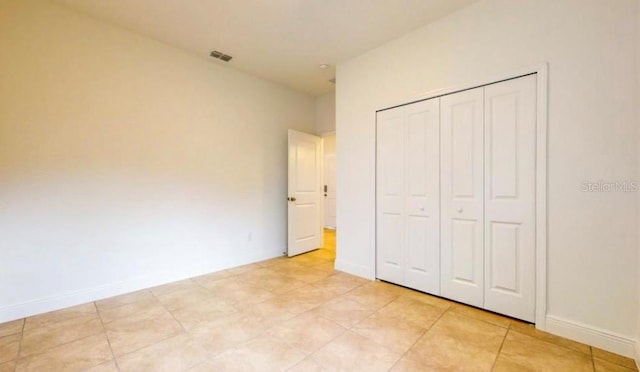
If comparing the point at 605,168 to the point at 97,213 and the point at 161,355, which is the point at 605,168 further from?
the point at 97,213

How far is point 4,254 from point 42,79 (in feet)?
5.36

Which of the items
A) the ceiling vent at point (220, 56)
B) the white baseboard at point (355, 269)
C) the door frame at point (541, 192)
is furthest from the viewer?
the ceiling vent at point (220, 56)

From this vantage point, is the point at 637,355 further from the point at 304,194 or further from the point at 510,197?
the point at 304,194

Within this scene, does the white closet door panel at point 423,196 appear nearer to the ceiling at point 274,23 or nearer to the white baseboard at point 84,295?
the ceiling at point 274,23

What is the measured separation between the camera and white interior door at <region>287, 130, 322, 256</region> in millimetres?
4480

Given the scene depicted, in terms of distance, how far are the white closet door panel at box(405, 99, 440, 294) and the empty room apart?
2 centimetres

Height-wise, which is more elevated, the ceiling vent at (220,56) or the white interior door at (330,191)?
the ceiling vent at (220,56)

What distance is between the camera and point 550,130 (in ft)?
6.97

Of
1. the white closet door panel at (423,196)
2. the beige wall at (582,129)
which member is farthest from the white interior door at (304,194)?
the beige wall at (582,129)

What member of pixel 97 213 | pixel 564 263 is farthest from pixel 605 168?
pixel 97 213

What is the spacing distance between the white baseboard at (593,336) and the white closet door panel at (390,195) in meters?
1.36

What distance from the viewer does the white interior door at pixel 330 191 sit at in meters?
7.80

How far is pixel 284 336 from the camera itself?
82.4 inches

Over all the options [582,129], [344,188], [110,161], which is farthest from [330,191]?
[582,129]
